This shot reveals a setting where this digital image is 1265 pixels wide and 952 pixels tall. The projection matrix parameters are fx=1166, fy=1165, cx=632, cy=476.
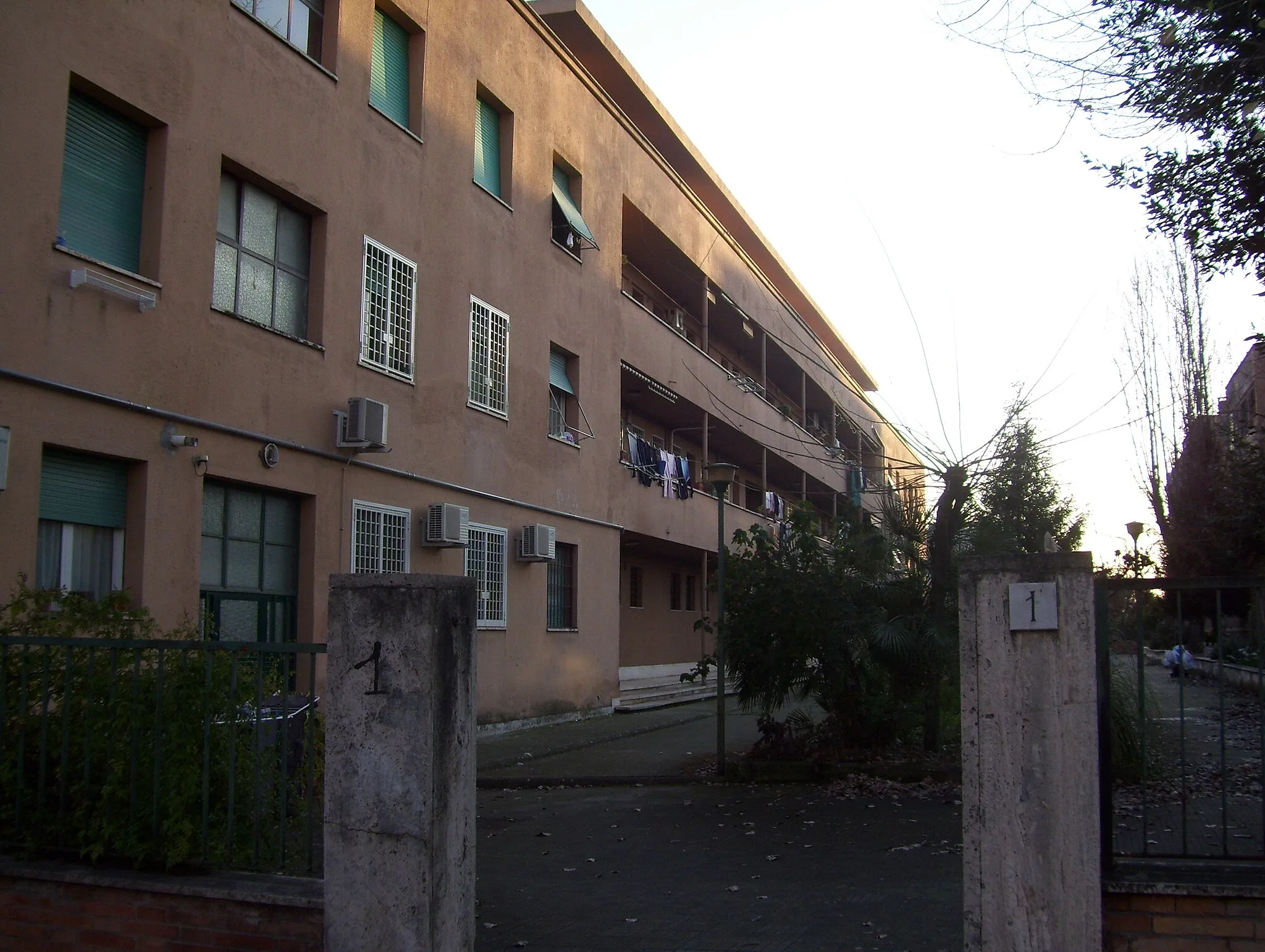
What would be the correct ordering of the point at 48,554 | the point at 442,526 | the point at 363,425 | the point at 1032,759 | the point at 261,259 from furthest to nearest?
1. the point at 442,526
2. the point at 363,425
3. the point at 261,259
4. the point at 48,554
5. the point at 1032,759

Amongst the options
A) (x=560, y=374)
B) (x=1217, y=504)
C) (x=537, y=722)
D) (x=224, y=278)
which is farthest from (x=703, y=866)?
(x=1217, y=504)

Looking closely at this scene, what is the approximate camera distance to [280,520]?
12797mm

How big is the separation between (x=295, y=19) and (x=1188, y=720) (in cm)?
1183

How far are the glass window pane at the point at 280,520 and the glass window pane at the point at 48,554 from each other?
2.67 m

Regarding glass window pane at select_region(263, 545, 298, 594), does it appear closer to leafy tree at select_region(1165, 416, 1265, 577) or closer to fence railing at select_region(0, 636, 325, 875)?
fence railing at select_region(0, 636, 325, 875)

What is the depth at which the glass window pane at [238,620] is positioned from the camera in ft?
39.0

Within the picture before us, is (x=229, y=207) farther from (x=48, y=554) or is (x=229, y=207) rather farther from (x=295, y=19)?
(x=48, y=554)

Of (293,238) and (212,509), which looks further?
(293,238)

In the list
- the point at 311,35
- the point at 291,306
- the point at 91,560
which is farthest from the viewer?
the point at 311,35

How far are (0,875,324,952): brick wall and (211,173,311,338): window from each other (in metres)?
7.22

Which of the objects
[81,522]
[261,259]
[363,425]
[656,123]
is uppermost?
[656,123]

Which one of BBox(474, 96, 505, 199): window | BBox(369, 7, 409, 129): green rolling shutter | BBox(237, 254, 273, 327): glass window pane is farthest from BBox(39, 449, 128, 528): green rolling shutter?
BBox(474, 96, 505, 199): window

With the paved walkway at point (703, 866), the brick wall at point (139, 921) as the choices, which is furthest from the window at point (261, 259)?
the brick wall at point (139, 921)

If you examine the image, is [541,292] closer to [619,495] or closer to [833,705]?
[619,495]
